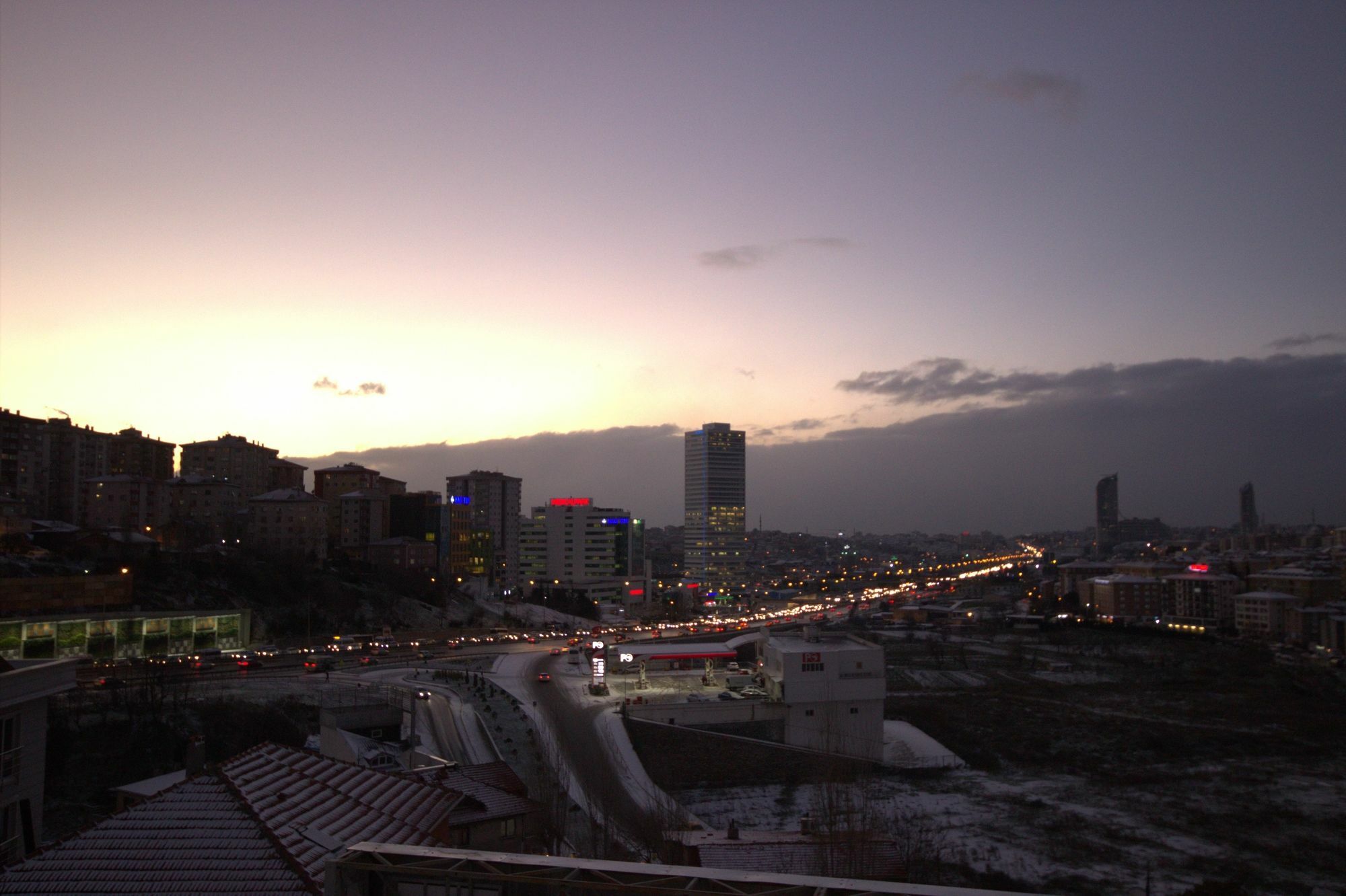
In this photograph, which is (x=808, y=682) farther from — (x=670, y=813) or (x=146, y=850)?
(x=146, y=850)

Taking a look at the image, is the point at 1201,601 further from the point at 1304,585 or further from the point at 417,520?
the point at 417,520

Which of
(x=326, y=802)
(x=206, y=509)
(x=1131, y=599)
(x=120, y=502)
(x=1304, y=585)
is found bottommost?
(x=1131, y=599)

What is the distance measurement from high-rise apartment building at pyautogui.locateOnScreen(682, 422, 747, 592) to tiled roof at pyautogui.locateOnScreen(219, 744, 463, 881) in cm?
9744

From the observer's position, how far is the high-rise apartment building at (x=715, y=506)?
105125 millimetres

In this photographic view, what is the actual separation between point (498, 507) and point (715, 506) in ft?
127

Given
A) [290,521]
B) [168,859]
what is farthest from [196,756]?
[290,521]

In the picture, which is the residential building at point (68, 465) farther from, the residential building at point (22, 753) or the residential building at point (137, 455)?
the residential building at point (22, 753)

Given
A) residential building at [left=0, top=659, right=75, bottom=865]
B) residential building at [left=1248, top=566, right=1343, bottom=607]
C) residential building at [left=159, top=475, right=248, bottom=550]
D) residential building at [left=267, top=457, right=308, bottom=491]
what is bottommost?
residential building at [left=1248, top=566, right=1343, bottom=607]

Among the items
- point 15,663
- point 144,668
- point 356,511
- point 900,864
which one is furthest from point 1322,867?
point 356,511

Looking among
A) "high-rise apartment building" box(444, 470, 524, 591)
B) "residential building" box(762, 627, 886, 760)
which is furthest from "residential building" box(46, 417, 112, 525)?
"residential building" box(762, 627, 886, 760)

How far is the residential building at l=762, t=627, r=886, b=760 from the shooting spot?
21781 millimetres

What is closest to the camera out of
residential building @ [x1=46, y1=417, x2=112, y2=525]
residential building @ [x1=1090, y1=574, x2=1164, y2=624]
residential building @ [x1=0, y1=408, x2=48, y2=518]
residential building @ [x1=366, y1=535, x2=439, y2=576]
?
residential building @ [x1=0, y1=408, x2=48, y2=518]

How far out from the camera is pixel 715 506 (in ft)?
351

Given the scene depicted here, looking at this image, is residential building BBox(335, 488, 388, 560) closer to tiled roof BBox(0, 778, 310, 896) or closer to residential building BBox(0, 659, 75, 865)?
residential building BBox(0, 659, 75, 865)
